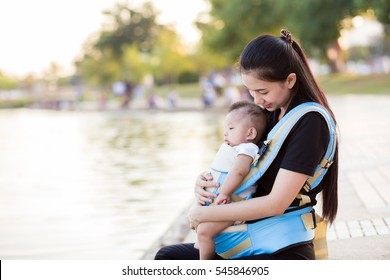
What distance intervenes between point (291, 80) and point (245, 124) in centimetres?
28

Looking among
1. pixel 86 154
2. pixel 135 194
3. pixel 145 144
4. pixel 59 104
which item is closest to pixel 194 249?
pixel 135 194

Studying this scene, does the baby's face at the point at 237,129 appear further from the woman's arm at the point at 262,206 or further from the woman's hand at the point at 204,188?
the woman's arm at the point at 262,206

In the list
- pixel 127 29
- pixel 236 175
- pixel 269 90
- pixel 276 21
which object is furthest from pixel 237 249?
pixel 127 29

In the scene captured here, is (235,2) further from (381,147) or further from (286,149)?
(286,149)

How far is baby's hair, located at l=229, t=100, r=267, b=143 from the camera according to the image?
114 inches

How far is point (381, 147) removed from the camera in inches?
397

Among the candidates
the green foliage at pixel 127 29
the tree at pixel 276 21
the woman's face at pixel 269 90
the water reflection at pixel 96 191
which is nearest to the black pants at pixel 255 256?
the woman's face at pixel 269 90

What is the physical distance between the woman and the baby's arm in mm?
57

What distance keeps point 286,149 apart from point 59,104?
44437mm

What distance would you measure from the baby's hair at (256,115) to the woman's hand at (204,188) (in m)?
0.25

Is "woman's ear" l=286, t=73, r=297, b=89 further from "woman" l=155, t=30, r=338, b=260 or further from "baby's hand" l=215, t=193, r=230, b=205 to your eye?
"baby's hand" l=215, t=193, r=230, b=205

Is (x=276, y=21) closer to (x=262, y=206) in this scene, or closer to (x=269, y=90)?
(x=269, y=90)

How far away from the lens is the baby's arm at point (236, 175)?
2727mm

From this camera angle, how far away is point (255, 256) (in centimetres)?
279
